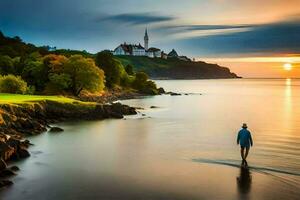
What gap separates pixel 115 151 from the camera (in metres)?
41.3

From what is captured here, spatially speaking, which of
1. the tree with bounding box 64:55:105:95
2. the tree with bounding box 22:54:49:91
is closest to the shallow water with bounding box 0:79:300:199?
the tree with bounding box 64:55:105:95

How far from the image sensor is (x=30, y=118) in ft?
188

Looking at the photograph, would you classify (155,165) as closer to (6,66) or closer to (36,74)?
(36,74)

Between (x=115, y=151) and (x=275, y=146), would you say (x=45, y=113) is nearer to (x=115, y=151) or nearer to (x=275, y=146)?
(x=115, y=151)

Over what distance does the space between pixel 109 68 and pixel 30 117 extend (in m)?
77.6

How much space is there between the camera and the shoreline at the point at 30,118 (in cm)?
3465

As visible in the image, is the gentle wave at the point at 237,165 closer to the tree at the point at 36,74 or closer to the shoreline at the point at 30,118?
the shoreline at the point at 30,118

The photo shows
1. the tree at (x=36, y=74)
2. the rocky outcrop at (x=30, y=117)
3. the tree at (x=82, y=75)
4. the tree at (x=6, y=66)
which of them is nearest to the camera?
the rocky outcrop at (x=30, y=117)

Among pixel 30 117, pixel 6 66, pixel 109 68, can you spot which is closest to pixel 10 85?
pixel 6 66

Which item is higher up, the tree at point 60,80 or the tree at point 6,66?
the tree at point 6,66

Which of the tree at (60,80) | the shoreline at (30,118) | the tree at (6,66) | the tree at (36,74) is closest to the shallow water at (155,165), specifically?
the shoreline at (30,118)

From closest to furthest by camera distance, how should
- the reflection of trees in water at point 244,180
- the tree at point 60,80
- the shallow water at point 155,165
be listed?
the shallow water at point 155,165
the reflection of trees in water at point 244,180
the tree at point 60,80

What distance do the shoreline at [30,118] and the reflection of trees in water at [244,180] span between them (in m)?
15.4

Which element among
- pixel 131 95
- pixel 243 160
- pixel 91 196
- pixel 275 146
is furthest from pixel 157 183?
pixel 131 95
